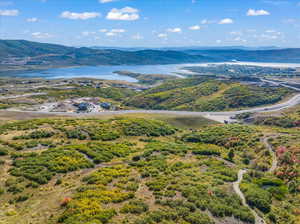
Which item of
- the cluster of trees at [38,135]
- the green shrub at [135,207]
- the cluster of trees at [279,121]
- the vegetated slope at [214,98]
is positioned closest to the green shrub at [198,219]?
the green shrub at [135,207]

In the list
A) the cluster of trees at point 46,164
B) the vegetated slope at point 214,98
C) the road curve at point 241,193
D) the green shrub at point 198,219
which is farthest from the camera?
the vegetated slope at point 214,98

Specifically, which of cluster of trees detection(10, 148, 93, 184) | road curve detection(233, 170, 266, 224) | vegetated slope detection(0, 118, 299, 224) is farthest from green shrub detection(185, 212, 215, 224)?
cluster of trees detection(10, 148, 93, 184)

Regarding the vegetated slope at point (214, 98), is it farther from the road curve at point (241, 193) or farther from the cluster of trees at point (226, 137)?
the road curve at point (241, 193)

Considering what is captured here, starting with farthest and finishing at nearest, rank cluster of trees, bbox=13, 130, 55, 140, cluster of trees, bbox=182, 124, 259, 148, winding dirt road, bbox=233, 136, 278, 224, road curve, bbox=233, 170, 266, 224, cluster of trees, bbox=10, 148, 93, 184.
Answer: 1. cluster of trees, bbox=182, 124, 259, 148
2. cluster of trees, bbox=13, 130, 55, 140
3. cluster of trees, bbox=10, 148, 93, 184
4. winding dirt road, bbox=233, 136, 278, 224
5. road curve, bbox=233, 170, 266, 224

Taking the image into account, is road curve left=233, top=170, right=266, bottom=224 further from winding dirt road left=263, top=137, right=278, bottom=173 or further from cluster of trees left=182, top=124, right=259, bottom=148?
cluster of trees left=182, top=124, right=259, bottom=148

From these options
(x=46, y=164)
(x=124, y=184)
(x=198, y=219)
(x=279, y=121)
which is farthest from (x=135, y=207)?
(x=279, y=121)

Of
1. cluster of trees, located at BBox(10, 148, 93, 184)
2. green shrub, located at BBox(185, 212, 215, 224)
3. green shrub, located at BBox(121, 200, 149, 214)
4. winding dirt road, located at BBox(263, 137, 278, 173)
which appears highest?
green shrub, located at BBox(121, 200, 149, 214)

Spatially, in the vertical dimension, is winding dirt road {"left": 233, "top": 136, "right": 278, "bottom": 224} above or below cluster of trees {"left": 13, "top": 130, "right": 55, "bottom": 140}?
below
